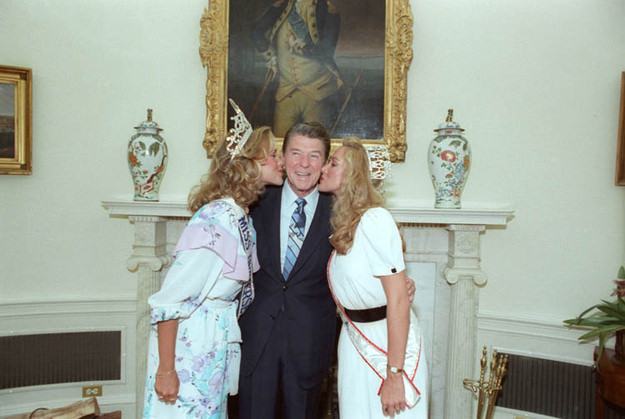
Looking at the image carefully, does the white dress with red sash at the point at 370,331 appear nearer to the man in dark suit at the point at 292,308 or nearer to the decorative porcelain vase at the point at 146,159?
the man in dark suit at the point at 292,308

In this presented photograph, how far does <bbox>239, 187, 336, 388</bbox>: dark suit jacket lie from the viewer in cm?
190

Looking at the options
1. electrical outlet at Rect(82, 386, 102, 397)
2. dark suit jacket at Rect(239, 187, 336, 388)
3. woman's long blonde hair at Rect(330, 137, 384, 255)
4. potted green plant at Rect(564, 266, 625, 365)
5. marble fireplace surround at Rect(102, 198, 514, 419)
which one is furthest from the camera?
electrical outlet at Rect(82, 386, 102, 397)

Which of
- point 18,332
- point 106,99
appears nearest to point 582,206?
point 106,99

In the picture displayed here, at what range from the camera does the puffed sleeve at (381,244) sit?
64.0 inches

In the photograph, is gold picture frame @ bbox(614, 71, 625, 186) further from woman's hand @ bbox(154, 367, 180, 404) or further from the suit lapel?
woman's hand @ bbox(154, 367, 180, 404)

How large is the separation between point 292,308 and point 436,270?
1448 millimetres

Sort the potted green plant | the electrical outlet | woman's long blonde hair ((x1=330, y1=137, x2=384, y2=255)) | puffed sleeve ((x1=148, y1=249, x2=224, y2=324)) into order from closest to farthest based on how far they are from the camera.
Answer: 1. puffed sleeve ((x1=148, y1=249, x2=224, y2=324))
2. woman's long blonde hair ((x1=330, y1=137, x2=384, y2=255))
3. the potted green plant
4. the electrical outlet

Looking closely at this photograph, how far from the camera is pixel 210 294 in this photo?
5.57 ft

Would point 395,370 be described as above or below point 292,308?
below

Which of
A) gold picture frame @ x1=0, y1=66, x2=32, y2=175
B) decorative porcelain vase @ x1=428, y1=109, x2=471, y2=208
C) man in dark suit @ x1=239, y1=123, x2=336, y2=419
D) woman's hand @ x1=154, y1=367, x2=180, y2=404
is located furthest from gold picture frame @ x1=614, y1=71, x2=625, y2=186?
gold picture frame @ x1=0, y1=66, x2=32, y2=175

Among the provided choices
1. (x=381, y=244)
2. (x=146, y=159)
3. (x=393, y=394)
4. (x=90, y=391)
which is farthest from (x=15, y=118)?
(x=393, y=394)

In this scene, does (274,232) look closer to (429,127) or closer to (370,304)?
(370,304)

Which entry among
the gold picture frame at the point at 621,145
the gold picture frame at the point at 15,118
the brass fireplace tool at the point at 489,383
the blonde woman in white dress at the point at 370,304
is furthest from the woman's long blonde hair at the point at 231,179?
the gold picture frame at the point at 621,145

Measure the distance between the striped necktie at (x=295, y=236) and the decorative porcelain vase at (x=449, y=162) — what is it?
3.53 ft
